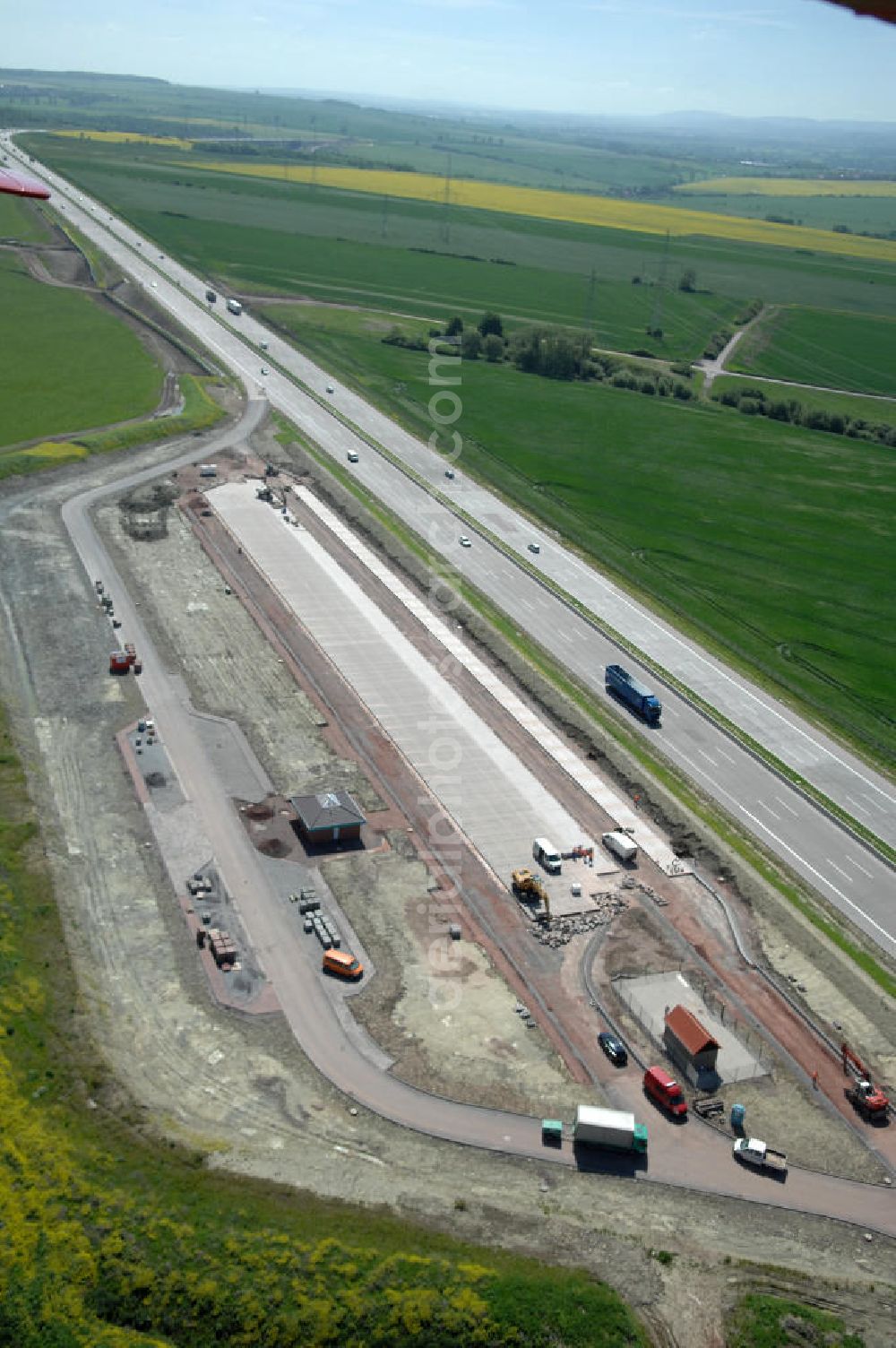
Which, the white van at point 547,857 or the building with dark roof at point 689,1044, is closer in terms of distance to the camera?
the building with dark roof at point 689,1044

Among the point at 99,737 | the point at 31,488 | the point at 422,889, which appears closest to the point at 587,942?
the point at 422,889

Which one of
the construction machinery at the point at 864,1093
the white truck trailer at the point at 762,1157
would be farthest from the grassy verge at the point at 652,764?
the white truck trailer at the point at 762,1157

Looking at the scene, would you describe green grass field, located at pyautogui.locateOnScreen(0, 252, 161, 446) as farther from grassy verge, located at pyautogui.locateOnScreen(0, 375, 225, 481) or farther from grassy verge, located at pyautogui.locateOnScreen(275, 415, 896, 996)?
grassy verge, located at pyautogui.locateOnScreen(275, 415, 896, 996)

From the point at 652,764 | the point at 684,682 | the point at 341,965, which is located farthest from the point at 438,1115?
the point at 684,682

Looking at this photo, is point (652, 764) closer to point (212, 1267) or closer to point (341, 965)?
point (341, 965)

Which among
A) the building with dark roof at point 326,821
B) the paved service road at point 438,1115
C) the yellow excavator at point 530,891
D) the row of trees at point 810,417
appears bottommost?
the paved service road at point 438,1115

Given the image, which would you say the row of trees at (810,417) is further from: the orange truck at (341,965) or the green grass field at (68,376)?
the orange truck at (341,965)
